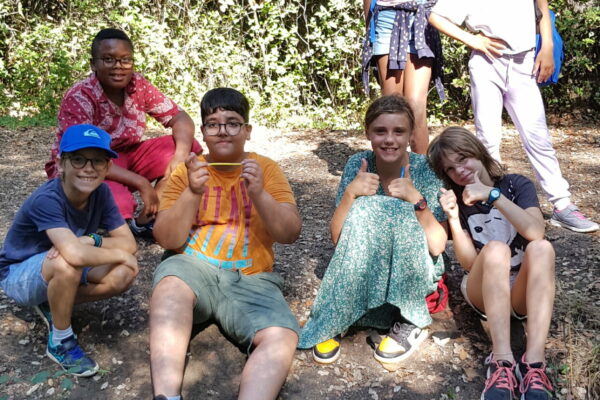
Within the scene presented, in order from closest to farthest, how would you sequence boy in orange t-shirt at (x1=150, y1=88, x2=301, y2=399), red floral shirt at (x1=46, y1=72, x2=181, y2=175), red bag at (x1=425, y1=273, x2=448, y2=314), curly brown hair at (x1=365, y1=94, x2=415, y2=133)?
boy in orange t-shirt at (x1=150, y1=88, x2=301, y2=399)
curly brown hair at (x1=365, y1=94, x2=415, y2=133)
red bag at (x1=425, y1=273, x2=448, y2=314)
red floral shirt at (x1=46, y1=72, x2=181, y2=175)

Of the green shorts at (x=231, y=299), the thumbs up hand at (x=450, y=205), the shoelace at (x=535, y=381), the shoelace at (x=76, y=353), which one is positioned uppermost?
the thumbs up hand at (x=450, y=205)

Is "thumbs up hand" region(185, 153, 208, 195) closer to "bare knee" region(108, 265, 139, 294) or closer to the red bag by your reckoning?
"bare knee" region(108, 265, 139, 294)

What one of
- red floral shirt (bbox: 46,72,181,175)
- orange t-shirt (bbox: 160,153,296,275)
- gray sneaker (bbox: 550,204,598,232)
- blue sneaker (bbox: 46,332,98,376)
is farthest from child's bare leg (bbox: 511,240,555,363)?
red floral shirt (bbox: 46,72,181,175)

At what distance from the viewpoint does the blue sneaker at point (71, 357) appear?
2.47 meters

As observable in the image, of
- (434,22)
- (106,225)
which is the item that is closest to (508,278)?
(106,225)

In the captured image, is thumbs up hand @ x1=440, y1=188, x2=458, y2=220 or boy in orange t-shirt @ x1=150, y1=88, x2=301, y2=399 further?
thumbs up hand @ x1=440, y1=188, x2=458, y2=220

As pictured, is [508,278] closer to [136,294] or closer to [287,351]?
[287,351]

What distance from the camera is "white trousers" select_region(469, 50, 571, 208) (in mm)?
3693

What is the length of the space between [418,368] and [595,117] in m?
5.81

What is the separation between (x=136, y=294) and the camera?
3113 millimetres

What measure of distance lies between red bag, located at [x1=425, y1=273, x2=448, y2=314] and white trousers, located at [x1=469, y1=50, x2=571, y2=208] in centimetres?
130

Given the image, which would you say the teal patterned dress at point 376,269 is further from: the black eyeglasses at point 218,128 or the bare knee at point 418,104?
the bare knee at point 418,104

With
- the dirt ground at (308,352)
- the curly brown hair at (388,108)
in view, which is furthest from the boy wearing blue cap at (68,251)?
the curly brown hair at (388,108)

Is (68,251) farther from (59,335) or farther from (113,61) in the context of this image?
(113,61)
